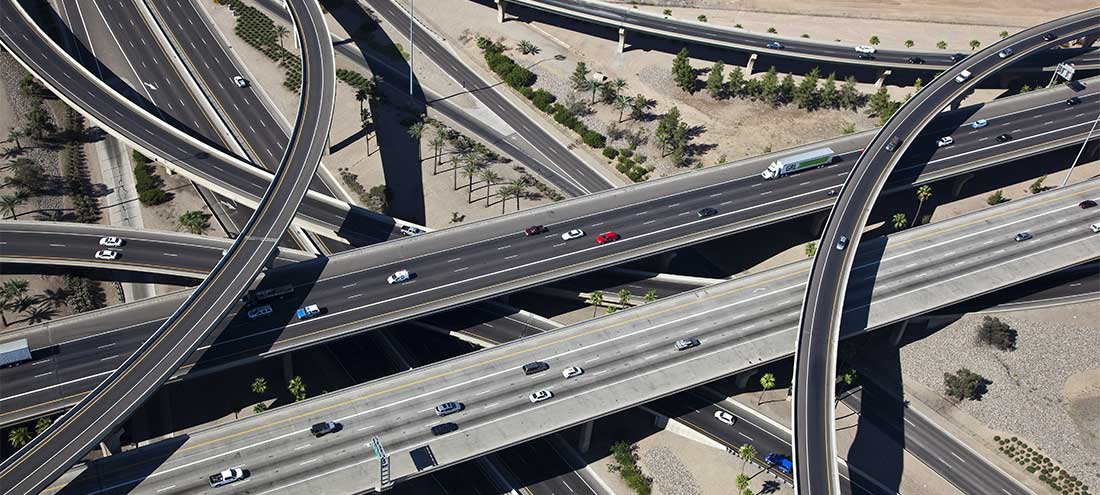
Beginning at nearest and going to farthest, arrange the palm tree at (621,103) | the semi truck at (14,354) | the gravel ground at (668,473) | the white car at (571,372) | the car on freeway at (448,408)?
the car on freeway at (448,408)
the semi truck at (14,354)
the white car at (571,372)
the gravel ground at (668,473)
the palm tree at (621,103)

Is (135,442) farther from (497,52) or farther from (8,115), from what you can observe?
(497,52)

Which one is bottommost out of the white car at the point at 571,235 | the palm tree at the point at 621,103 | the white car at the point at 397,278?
the white car at the point at 397,278

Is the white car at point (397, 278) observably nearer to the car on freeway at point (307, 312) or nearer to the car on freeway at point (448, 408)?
the car on freeway at point (307, 312)

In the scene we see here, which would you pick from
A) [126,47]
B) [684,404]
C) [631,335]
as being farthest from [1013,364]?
[126,47]

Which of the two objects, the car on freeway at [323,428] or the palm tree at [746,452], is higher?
the car on freeway at [323,428]

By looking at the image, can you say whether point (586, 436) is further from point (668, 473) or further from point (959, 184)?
point (959, 184)

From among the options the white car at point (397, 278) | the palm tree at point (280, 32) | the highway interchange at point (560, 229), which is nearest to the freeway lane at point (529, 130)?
the highway interchange at point (560, 229)
